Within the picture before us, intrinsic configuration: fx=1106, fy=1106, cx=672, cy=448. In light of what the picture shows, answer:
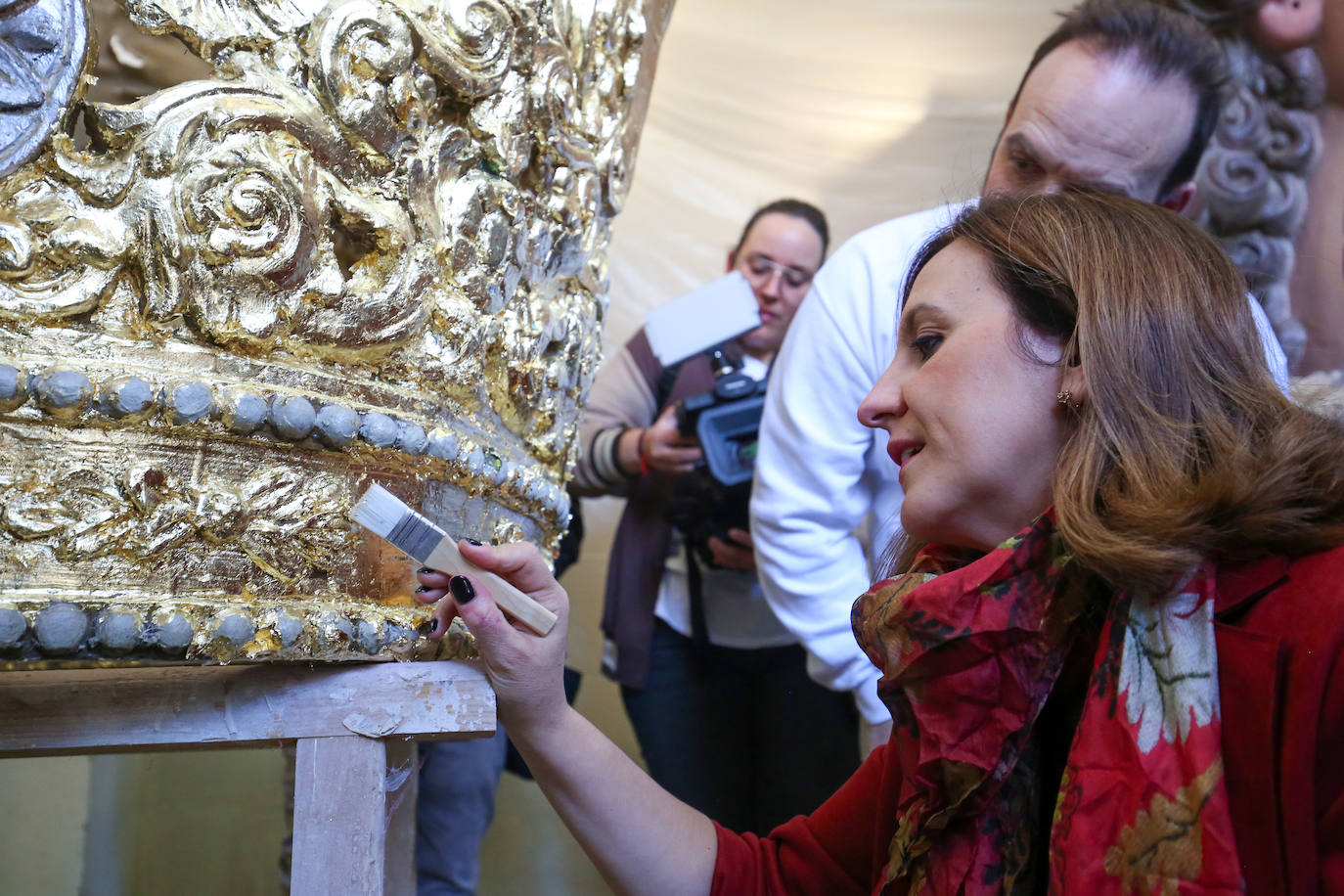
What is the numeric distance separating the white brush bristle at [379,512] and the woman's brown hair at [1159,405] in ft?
1.07

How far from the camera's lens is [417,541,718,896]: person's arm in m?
0.57

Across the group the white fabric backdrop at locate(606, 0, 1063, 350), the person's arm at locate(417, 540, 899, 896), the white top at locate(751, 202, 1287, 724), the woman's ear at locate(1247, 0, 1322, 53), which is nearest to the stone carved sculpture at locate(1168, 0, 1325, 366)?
the woman's ear at locate(1247, 0, 1322, 53)

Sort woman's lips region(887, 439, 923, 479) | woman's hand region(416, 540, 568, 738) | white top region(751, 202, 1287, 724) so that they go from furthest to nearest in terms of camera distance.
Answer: white top region(751, 202, 1287, 724) → woman's lips region(887, 439, 923, 479) → woman's hand region(416, 540, 568, 738)

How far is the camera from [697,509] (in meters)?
1.20

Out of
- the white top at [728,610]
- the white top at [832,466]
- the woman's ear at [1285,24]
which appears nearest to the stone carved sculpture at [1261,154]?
the woman's ear at [1285,24]

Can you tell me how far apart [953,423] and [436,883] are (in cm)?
81

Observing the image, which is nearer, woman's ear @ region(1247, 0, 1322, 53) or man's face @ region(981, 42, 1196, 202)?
man's face @ region(981, 42, 1196, 202)

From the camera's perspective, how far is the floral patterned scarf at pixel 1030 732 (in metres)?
0.47

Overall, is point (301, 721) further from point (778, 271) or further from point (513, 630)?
point (778, 271)

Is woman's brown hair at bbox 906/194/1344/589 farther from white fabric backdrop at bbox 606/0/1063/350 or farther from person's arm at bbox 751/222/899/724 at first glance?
white fabric backdrop at bbox 606/0/1063/350

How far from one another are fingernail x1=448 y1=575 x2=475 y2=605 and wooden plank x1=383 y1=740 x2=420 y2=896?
129 millimetres

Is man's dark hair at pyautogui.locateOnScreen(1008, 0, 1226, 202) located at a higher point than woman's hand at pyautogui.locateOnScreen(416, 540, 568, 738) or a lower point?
higher

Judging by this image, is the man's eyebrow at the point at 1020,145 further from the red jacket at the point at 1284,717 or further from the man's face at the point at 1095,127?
the red jacket at the point at 1284,717

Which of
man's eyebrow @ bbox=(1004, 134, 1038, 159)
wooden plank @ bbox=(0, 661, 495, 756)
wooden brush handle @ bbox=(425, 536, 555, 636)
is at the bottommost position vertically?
wooden plank @ bbox=(0, 661, 495, 756)
